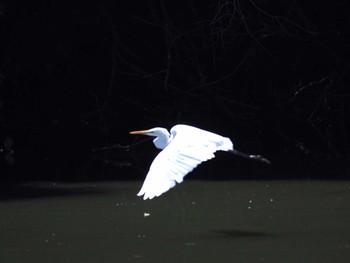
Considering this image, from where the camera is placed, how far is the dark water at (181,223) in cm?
519

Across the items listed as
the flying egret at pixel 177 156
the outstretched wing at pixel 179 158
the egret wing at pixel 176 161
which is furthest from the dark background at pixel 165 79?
the egret wing at pixel 176 161

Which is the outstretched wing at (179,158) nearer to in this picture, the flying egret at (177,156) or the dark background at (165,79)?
the flying egret at (177,156)

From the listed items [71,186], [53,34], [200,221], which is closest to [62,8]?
[53,34]

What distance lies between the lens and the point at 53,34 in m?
9.31

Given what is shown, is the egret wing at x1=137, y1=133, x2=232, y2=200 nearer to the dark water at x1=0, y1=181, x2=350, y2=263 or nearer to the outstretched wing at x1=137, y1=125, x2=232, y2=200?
the outstretched wing at x1=137, y1=125, x2=232, y2=200

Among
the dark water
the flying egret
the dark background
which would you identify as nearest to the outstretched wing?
the flying egret

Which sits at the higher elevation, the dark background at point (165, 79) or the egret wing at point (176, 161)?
the dark background at point (165, 79)

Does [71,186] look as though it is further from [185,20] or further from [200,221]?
[185,20]

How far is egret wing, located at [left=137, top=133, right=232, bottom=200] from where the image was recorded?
496cm

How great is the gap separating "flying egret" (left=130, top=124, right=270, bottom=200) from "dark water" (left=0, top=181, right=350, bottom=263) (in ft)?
1.16

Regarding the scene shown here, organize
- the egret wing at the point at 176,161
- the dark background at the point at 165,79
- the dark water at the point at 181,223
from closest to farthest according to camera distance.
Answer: the egret wing at the point at 176,161 < the dark water at the point at 181,223 < the dark background at the point at 165,79

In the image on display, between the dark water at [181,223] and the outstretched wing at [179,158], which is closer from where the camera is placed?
the outstretched wing at [179,158]

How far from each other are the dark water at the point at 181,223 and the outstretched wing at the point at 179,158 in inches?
13.5

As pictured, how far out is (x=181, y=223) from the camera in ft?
19.8
